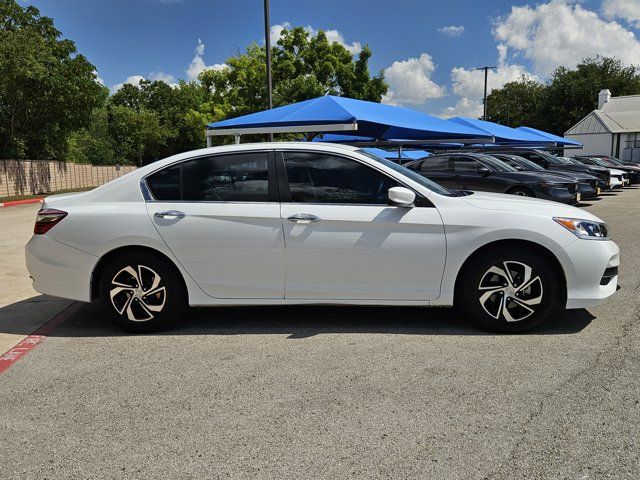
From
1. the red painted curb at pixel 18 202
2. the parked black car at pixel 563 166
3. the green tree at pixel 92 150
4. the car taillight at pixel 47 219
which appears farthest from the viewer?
the green tree at pixel 92 150

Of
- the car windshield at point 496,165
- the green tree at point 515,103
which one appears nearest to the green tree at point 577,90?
the green tree at point 515,103

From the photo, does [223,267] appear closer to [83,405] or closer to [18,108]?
[83,405]

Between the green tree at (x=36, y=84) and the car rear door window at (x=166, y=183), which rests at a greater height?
the green tree at (x=36, y=84)

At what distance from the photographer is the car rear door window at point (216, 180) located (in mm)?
4484

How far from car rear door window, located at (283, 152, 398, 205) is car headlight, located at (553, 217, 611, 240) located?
137 cm

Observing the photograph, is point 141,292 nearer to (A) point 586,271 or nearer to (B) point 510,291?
(B) point 510,291

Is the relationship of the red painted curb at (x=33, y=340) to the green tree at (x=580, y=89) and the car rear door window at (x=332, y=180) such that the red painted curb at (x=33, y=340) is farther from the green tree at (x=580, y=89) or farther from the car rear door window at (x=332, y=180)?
the green tree at (x=580, y=89)

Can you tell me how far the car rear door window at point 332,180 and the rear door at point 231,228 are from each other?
0.66 feet

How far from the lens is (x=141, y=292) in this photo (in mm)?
4465

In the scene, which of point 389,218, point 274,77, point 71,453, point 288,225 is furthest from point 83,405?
point 274,77

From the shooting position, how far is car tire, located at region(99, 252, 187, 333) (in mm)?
4438

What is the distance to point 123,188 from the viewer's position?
4.60m

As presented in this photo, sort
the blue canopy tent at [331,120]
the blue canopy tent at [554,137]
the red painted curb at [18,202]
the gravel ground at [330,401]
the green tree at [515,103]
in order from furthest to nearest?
the green tree at [515,103]
the blue canopy tent at [554,137]
the red painted curb at [18,202]
the blue canopy tent at [331,120]
the gravel ground at [330,401]

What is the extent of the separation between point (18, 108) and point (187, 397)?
2474 centimetres
